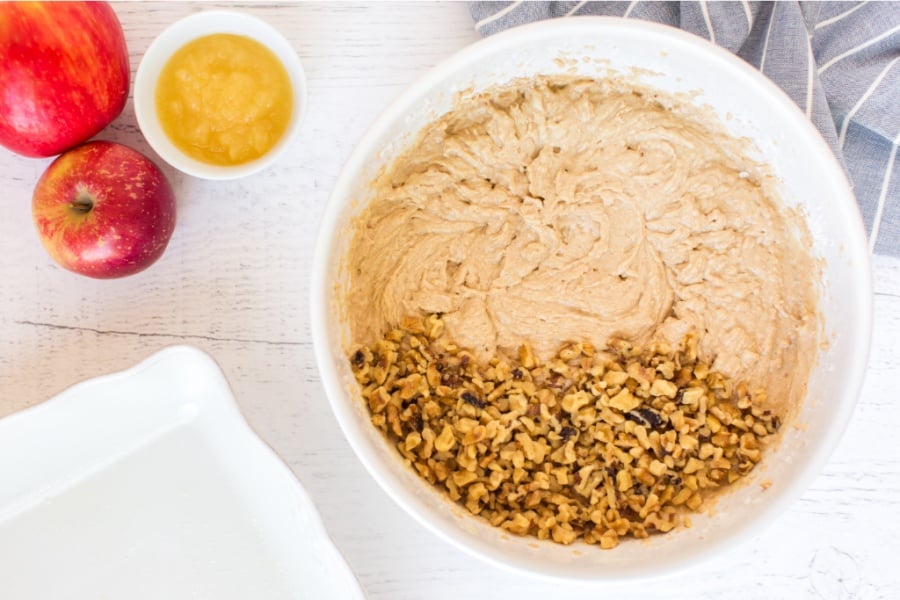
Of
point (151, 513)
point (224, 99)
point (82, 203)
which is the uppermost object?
point (224, 99)

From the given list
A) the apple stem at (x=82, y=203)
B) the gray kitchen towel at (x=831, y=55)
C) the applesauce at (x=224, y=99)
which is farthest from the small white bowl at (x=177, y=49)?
the gray kitchen towel at (x=831, y=55)

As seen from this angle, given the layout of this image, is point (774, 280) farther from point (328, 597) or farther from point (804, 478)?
point (328, 597)

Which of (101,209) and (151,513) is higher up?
(101,209)

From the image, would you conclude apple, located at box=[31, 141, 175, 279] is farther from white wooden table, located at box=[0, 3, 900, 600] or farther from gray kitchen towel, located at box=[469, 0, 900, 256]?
gray kitchen towel, located at box=[469, 0, 900, 256]

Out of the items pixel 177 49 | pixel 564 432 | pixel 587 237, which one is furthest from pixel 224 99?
pixel 564 432

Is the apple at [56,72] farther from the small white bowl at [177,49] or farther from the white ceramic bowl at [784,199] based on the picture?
the white ceramic bowl at [784,199]

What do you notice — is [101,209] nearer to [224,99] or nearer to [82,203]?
[82,203]

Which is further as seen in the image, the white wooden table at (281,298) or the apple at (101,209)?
the white wooden table at (281,298)
